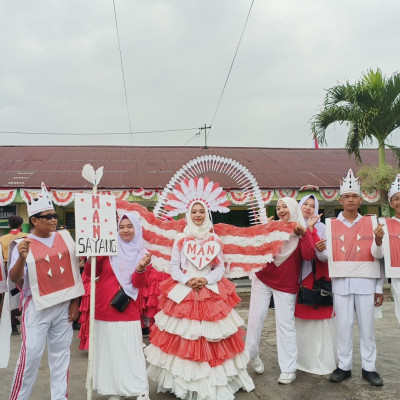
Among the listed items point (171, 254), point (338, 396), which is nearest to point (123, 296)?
point (171, 254)

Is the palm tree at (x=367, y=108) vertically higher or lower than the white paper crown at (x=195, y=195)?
higher

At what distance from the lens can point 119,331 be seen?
3.47 meters

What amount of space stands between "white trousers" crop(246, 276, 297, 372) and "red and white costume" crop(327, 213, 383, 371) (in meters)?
0.45

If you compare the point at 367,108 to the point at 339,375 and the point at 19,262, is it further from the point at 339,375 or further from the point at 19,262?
the point at 19,262

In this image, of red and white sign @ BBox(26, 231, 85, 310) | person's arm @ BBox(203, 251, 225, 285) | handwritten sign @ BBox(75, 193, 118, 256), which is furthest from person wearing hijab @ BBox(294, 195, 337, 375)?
red and white sign @ BBox(26, 231, 85, 310)

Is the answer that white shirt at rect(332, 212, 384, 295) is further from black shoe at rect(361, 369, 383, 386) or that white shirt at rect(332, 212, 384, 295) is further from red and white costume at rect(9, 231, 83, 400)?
red and white costume at rect(9, 231, 83, 400)

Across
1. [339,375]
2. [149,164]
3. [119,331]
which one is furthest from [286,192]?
[119,331]

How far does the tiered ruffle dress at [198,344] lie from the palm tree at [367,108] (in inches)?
243

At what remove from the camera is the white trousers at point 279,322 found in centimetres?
399

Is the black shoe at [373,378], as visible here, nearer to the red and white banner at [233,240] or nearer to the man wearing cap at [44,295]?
the red and white banner at [233,240]

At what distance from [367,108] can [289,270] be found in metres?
5.82

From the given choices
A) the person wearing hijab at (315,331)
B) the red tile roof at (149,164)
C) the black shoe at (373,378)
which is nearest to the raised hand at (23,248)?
the person wearing hijab at (315,331)

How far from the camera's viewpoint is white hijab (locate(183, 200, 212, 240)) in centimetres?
383

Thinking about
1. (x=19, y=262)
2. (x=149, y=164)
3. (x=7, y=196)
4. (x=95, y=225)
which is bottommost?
(x=19, y=262)
